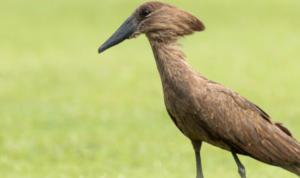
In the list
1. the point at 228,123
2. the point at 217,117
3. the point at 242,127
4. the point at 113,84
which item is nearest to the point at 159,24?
the point at 217,117

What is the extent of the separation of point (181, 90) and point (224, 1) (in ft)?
67.7

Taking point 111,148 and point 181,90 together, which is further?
point 111,148

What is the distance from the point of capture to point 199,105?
214 inches

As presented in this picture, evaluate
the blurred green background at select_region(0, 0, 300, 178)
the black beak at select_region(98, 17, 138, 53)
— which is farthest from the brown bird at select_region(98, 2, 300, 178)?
the blurred green background at select_region(0, 0, 300, 178)

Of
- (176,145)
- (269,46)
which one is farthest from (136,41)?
(176,145)

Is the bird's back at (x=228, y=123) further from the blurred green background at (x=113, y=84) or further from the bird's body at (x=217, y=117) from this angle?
the blurred green background at (x=113, y=84)

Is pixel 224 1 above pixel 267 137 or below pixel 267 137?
above

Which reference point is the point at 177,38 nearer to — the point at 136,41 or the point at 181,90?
the point at 181,90

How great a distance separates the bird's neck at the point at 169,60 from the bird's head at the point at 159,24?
0.07m

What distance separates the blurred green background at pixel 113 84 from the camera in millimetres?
9789

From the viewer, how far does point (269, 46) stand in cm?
1891

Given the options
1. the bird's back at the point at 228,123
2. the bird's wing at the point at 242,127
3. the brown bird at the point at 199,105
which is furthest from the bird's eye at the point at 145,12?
the bird's wing at the point at 242,127

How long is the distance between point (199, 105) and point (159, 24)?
38.7 inches

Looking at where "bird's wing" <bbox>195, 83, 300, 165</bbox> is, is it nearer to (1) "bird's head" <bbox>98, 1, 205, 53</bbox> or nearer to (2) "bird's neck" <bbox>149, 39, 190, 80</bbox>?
(2) "bird's neck" <bbox>149, 39, 190, 80</bbox>
